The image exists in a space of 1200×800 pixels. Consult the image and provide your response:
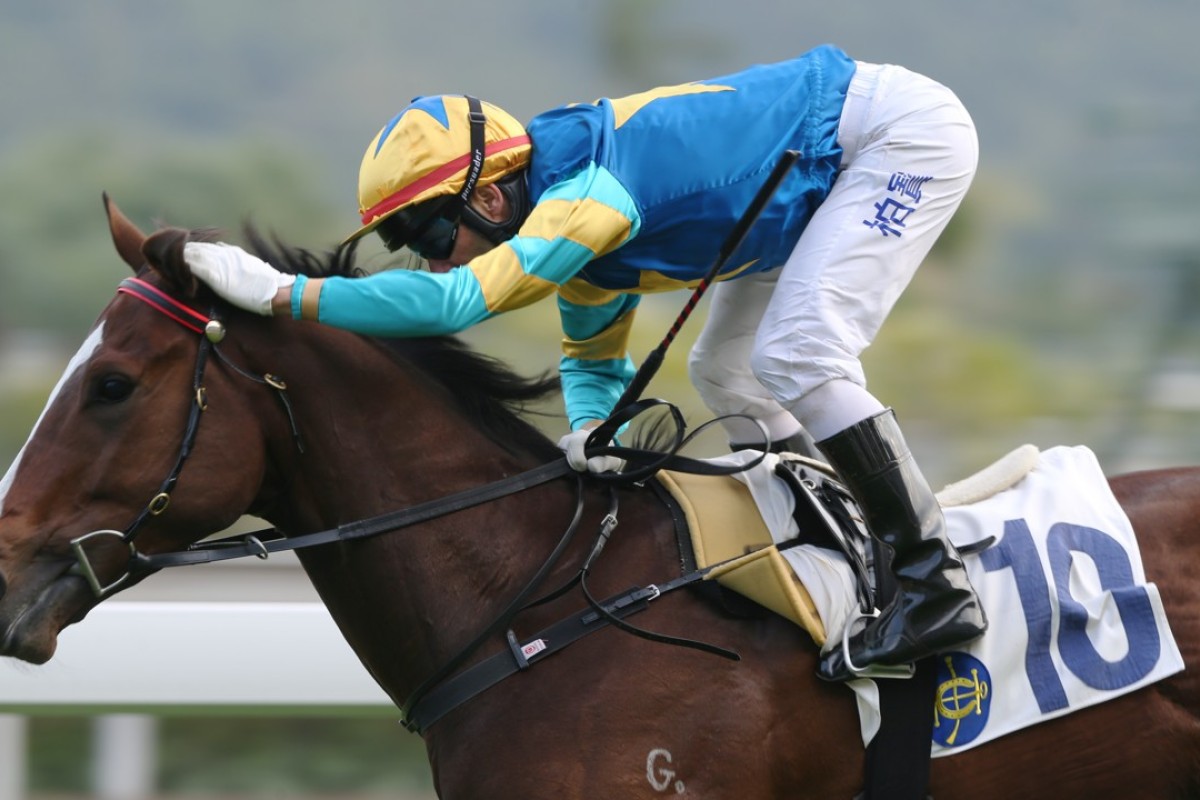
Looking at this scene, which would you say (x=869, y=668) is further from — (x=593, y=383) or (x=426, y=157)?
(x=426, y=157)

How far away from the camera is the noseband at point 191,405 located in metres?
2.43

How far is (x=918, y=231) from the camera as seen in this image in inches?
108

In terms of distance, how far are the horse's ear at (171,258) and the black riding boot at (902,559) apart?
1.19 metres

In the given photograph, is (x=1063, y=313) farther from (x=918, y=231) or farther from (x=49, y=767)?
(x=49, y=767)

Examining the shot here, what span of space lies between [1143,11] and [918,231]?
3.92m

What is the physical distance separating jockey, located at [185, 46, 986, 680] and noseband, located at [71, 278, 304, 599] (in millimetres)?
94

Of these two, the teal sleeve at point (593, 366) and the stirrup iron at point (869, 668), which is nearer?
the stirrup iron at point (869, 668)

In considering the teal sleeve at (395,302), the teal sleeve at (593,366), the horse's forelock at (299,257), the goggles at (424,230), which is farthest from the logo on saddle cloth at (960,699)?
the horse's forelock at (299,257)

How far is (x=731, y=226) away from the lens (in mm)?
2719

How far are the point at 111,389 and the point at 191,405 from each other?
139mm

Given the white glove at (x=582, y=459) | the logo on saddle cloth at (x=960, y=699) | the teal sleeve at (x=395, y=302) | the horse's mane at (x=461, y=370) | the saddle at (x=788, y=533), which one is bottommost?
the logo on saddle cloth at (x=960, y=699)

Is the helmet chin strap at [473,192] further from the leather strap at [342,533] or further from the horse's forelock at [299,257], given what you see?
the leather strap at [342,533]

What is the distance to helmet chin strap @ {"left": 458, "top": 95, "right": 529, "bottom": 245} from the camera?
265cm

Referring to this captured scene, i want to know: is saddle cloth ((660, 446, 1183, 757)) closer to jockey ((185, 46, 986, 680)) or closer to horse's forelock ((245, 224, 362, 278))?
jockey ((185, 46, 986, 680))
